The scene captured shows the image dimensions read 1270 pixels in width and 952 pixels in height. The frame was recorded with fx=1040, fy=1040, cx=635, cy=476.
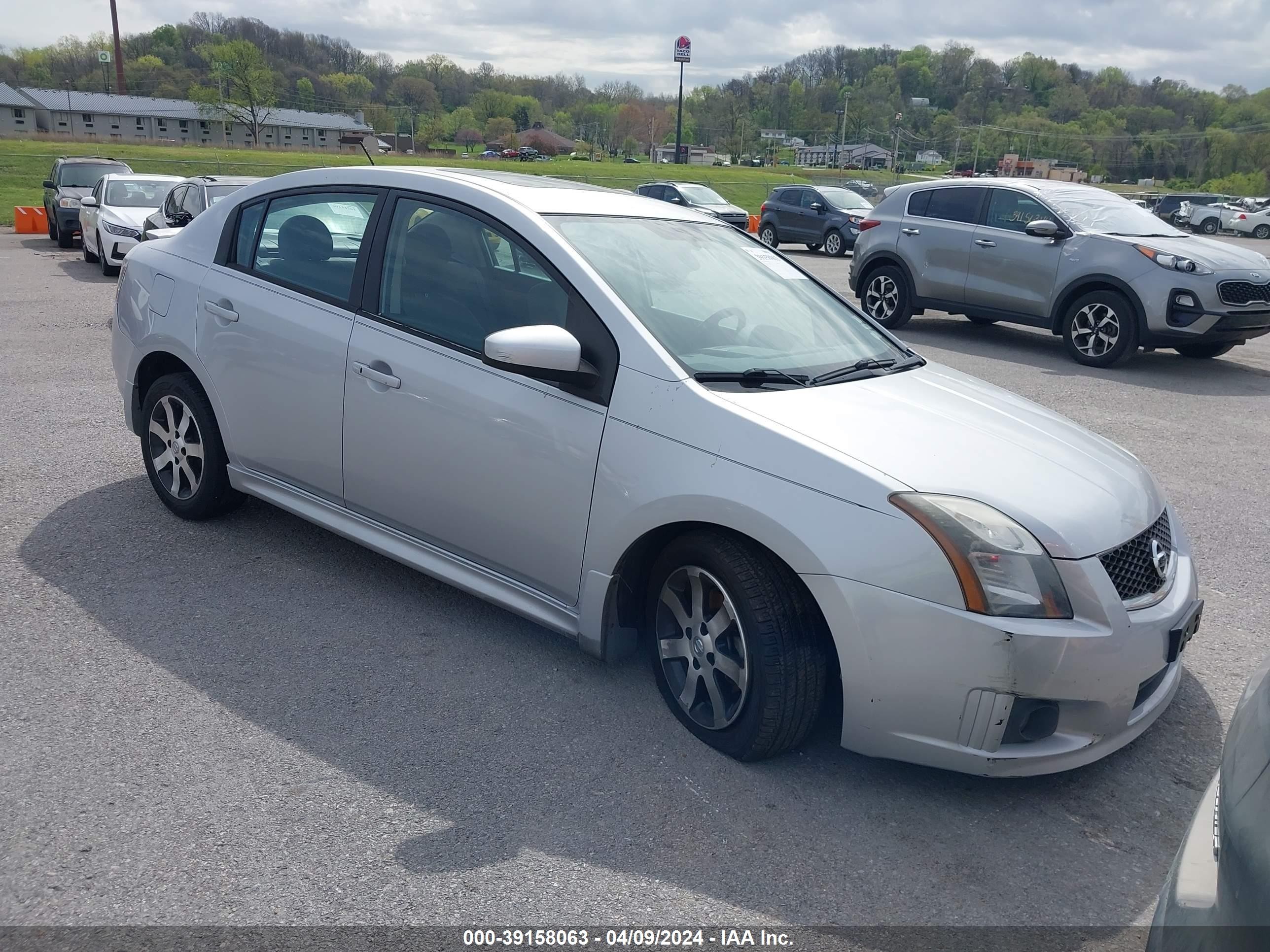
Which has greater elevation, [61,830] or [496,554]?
[496,554]

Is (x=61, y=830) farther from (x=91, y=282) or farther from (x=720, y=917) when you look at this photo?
(x=91, y=282)

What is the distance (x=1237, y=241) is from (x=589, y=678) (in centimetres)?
4164

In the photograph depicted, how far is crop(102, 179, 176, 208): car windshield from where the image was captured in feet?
55.8

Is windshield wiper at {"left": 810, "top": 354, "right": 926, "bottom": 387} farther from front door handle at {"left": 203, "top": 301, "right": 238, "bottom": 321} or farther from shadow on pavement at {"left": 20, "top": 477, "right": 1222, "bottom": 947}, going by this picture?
front door handle at {"left": 203, "top": 301, "right": 238, "bottom": 321}

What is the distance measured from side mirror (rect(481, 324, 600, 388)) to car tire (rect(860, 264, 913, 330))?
9.72 metres

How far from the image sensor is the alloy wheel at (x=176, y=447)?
16.0 feet

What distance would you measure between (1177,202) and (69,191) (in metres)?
42.4

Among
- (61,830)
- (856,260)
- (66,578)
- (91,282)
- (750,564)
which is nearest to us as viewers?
(61,830)

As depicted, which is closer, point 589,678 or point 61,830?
point 61,830

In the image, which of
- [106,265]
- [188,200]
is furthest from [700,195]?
[106,265]

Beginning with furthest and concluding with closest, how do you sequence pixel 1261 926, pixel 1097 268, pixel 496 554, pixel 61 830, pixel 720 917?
pixel 1097 268 → pixel 496 554 → pixel 61 830 → pixel 720 917 → pixel 1261 926

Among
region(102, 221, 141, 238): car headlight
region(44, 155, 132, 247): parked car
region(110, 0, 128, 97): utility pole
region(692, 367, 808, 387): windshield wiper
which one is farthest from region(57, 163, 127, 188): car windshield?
region(110, 0, 128, 97): utility pole

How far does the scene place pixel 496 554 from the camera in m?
3.73

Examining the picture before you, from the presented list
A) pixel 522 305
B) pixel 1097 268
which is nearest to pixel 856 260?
pixel 1097 268
